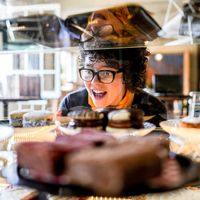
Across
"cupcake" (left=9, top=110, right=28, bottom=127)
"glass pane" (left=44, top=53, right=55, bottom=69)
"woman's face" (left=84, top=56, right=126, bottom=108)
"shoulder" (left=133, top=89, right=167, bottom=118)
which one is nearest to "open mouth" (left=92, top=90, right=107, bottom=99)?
"woman's face" (left=84, top=56, right=126, bottom=108)

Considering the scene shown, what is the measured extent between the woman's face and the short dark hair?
2 centimetres

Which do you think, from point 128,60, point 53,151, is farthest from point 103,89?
point 53,151

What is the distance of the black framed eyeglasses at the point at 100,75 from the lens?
2.92ft

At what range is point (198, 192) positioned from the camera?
2.99ft

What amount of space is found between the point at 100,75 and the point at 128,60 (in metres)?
0.15

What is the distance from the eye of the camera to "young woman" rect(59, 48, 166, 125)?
924 millimetres

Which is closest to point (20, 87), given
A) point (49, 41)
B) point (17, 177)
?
point (49, 41)

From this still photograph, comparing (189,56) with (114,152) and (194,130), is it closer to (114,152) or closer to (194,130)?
(194,130)

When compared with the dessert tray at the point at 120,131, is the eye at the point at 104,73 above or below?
above

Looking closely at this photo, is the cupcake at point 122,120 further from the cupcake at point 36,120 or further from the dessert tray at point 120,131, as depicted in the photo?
the cupcake at point 36,120

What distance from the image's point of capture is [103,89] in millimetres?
920

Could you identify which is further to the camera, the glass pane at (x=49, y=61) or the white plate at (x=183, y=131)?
the glass pane at (x=49, y=61)

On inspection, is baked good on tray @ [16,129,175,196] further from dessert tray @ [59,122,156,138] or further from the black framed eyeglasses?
the black framed eyeglasses

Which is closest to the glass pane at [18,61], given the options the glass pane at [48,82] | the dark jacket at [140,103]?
the glass pane at [48,82]
